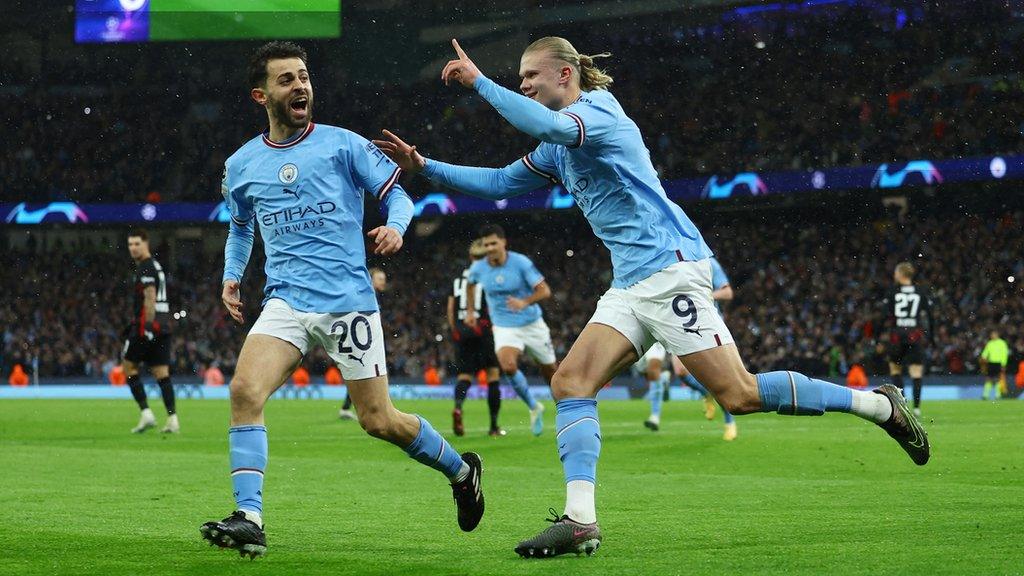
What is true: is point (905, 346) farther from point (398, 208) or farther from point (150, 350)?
point (398, 208)

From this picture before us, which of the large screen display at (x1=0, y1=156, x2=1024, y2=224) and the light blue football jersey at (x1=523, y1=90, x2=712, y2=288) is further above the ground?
the large screen display at (x1=0, y1=156, x2=1024, y2=224)

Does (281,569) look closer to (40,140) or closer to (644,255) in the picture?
(644,255)

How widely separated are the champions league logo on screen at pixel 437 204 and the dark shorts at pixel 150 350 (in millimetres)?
23216

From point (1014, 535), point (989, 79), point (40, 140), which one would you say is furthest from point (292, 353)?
point (40, 140)

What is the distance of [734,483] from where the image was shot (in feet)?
28.7

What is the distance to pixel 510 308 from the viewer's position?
45.2 ft

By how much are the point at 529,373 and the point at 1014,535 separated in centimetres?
2825

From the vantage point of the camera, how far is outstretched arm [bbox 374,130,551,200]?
6.22 m

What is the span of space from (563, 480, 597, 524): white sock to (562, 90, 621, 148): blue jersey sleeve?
1.45 metres

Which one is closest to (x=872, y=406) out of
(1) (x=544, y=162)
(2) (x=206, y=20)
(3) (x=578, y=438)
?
(3) (x=578, y=438)

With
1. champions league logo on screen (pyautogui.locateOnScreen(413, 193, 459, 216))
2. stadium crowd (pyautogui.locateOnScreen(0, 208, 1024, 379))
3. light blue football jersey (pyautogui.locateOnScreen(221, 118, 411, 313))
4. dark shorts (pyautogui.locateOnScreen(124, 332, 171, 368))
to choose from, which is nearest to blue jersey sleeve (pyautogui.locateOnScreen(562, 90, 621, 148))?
light blue football jersey (pyautogui.locateOnScreen(221, 118, 411, 313))

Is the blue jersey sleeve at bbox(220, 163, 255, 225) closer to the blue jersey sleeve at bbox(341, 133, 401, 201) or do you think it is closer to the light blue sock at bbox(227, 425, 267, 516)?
the blue jersey sleeve at bbox(341, 133, 401, 201)

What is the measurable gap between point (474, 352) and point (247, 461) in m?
9.47

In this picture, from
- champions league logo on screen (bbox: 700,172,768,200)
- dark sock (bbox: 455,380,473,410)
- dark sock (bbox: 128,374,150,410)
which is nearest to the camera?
dark sock (bbox: 455,380,473,410)
